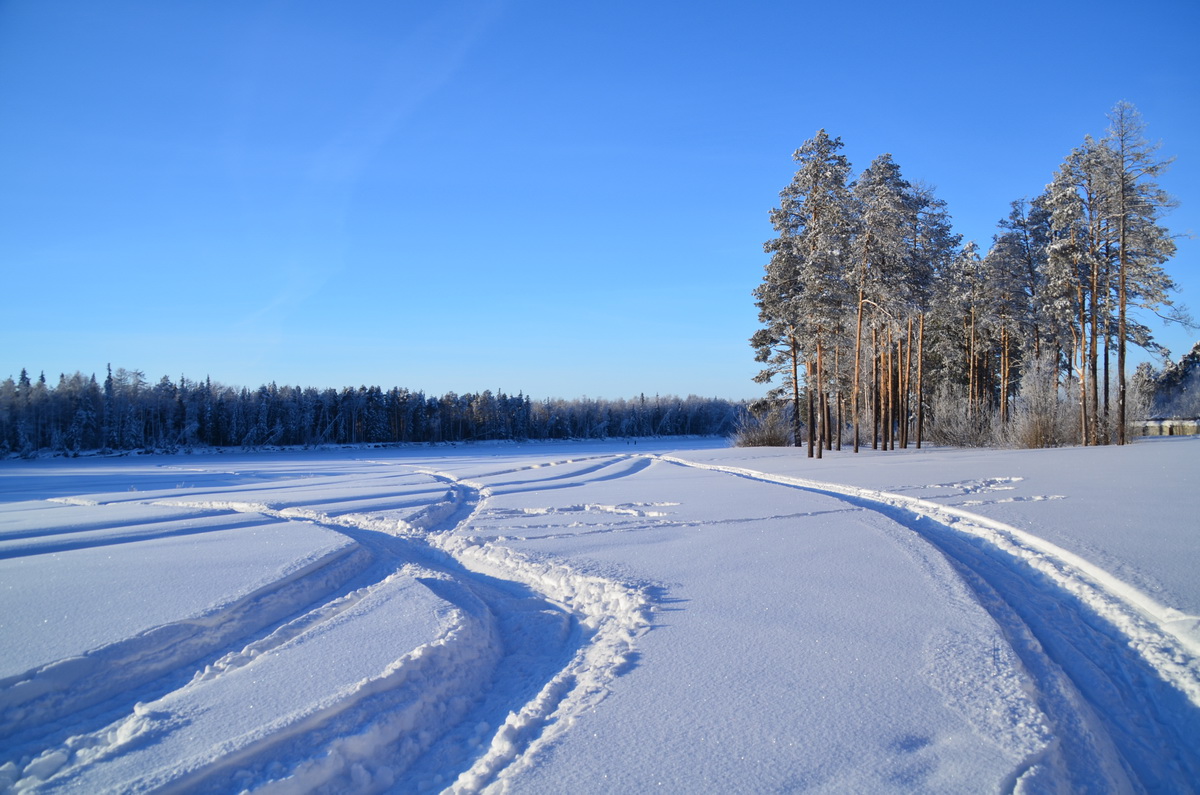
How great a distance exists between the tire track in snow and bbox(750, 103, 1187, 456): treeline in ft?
55.5

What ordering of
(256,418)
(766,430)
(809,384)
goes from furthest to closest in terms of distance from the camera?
(256,418), (766,430), (809,384)

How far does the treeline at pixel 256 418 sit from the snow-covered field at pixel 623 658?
64.4 meters

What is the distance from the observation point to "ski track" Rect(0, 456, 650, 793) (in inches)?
114

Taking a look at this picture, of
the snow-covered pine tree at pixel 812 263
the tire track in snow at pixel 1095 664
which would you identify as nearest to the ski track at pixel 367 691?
the tire track in snow at pixel 1095 664

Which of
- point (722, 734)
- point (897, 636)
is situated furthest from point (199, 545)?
point (897, 636)

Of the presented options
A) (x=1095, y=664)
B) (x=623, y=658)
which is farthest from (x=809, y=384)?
(x=623, y=658)

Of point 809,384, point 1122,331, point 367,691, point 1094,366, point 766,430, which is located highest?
point 1122,331

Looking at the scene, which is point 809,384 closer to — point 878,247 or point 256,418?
point 878,247

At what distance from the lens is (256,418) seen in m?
72.1

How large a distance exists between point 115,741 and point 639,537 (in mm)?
5722

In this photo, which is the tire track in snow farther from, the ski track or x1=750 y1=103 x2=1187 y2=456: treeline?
x1=750 y1=103 x2=1187 y2=456: treeline

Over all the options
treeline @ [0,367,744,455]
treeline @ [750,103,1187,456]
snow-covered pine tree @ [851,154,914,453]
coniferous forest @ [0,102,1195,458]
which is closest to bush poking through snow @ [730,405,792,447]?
coniferous forest @ [0,102,1195,458]

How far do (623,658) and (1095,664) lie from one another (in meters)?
2.94

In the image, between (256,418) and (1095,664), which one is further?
(256,418)
